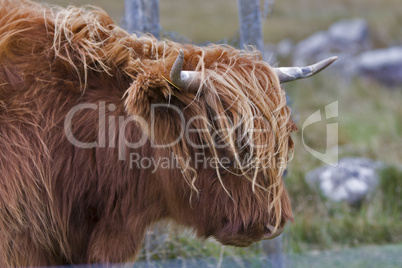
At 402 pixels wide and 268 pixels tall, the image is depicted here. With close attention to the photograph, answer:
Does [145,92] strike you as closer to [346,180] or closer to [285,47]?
[346,180]

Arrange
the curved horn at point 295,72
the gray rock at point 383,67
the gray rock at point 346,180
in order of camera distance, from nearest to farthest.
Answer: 1. the curved horn at point 295,72
2. the gray rock at point 346,180
3. the gray rock at point 383,67

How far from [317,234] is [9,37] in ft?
12.0

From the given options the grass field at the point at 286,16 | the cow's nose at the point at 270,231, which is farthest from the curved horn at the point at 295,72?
the grass field at the point at 286,16

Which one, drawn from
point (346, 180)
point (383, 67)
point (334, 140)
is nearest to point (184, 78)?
point (346, 180)

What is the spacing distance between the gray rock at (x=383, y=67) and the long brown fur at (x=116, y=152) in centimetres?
1094

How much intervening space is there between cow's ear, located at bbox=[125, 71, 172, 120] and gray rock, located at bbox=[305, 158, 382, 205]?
396 cm

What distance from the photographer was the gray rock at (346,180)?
606 cm

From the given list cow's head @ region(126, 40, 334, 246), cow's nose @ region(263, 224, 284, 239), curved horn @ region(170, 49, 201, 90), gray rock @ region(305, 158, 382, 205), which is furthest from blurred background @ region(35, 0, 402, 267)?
curved horn @ region(170, 49, 201, 90)

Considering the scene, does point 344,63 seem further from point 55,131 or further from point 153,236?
point 55,131

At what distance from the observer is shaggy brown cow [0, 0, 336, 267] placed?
2541mm

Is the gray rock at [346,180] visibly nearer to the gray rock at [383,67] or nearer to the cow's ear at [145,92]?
the cow's ear at [145,92]

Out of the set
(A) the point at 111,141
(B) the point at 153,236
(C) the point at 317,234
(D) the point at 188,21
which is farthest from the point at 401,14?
(A) the point at 111,141

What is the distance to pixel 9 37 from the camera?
105 inches

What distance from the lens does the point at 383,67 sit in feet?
42.3
